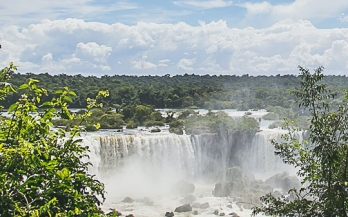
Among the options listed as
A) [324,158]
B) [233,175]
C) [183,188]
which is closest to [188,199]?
[183,188]

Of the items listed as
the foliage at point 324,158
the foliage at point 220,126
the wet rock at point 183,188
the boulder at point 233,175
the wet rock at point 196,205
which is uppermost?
the foliage at point 324,158

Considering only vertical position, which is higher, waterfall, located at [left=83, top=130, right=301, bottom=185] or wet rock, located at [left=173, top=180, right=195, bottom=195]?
waterfall, located at [left=83, top=130, right=301, bottom=185]

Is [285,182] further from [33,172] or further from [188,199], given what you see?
[33,172]

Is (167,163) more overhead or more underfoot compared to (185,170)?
more overhead

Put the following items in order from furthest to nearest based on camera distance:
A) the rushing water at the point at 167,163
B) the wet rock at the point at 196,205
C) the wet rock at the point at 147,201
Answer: the rushing water at the point at 167,163
the wet rock at the point at 147,201
the wet rock at the point at 196,205

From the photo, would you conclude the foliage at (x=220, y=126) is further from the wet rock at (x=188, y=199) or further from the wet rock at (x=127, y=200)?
the wet rock at (x=127, y=200)

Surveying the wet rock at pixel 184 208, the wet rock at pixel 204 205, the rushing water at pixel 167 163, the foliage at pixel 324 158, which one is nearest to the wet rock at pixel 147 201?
the rushing water at pixel 167 163

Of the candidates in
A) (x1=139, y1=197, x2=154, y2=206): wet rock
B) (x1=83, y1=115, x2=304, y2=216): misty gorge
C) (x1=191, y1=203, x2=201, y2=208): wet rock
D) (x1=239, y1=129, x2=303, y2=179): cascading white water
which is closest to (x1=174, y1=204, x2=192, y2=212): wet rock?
(x1=83, y1=115, x2=304, y2=216): misty gorge

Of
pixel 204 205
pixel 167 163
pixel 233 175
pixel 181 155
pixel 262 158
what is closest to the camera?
pixel 204 205

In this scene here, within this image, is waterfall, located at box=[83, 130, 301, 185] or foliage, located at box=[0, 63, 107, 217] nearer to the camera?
foliage, located at box=[0, 63, 107, 217]

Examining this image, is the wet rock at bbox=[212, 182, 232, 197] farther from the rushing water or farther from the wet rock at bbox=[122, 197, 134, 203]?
the wet rock at bbox=[122, 197, 134, 203]

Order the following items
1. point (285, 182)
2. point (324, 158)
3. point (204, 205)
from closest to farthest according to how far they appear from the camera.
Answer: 1. point (324, 158)
2. point (204, 205)
3. point (285, 182)

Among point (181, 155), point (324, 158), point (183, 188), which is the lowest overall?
point (183, 188)

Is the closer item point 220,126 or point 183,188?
point 183,188
